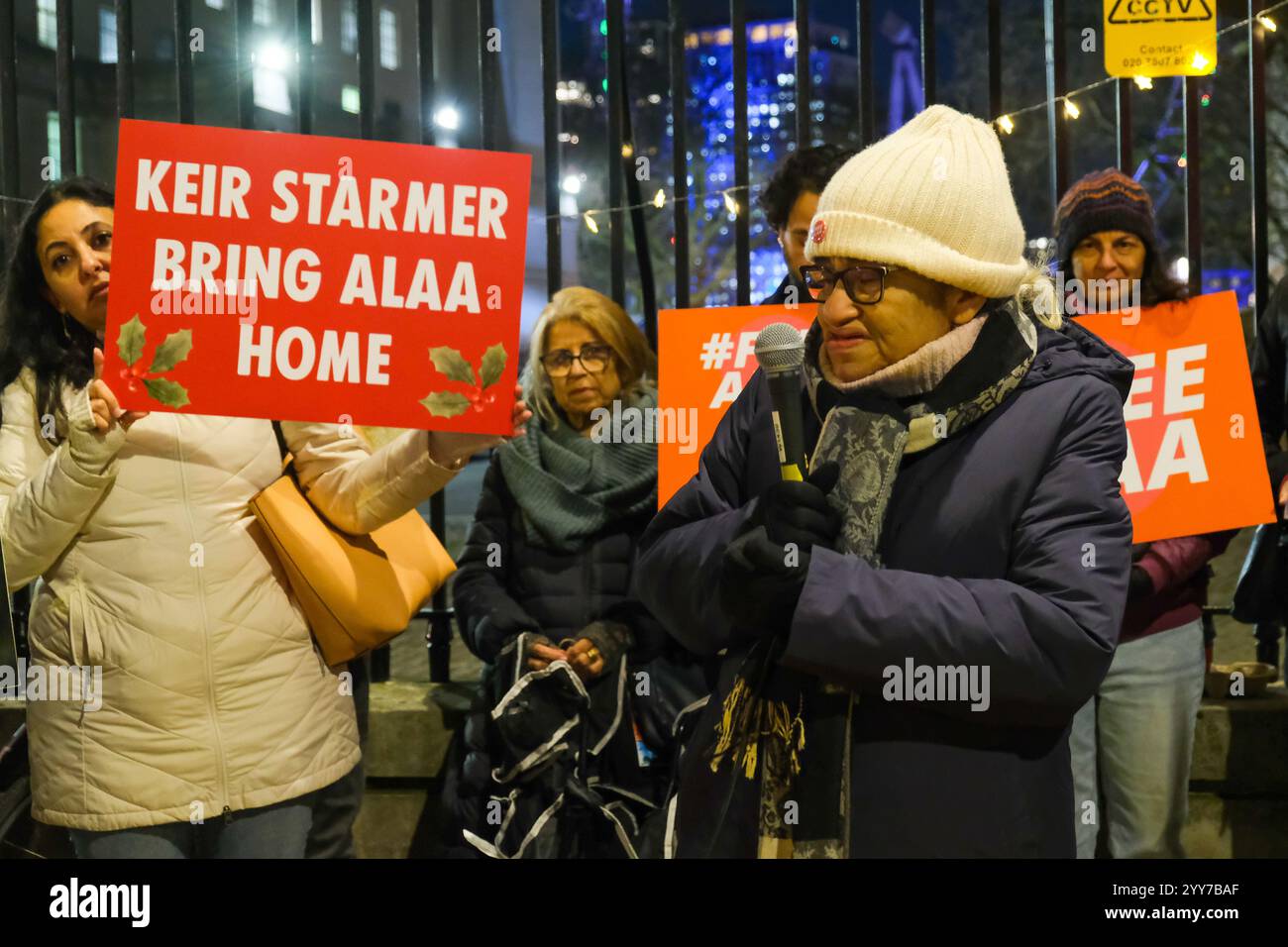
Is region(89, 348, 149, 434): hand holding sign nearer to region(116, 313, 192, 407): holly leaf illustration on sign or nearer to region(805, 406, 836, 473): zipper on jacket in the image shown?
region(116, 313, 192, 407): holly leaf illustration on sign

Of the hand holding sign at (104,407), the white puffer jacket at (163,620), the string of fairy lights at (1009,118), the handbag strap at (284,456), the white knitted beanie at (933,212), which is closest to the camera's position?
the white knitted beanie at (933,212)

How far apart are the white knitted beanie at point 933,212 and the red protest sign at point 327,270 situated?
1.02 m

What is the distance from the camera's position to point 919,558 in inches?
86.8

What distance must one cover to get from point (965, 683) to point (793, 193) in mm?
1994

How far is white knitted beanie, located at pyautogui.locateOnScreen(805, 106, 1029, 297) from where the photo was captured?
7.24 feet

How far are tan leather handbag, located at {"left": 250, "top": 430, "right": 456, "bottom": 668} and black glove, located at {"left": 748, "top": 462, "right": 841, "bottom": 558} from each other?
132cm

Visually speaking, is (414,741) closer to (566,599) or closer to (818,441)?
(566,599)

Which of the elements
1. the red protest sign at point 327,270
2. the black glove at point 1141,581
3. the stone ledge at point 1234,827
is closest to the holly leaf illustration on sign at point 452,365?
the red protest sign at point 327,270

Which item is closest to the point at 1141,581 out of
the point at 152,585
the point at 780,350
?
the point at 780,350

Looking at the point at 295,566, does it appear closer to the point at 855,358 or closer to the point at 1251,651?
the point at 855,358

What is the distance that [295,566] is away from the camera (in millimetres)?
3094

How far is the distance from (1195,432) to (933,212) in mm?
1718

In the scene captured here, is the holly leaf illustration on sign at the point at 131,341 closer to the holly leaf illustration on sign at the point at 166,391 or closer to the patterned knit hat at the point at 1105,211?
the holly leaf illustration on sign at the point at 166,391

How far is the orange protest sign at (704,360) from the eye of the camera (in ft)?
12.1
